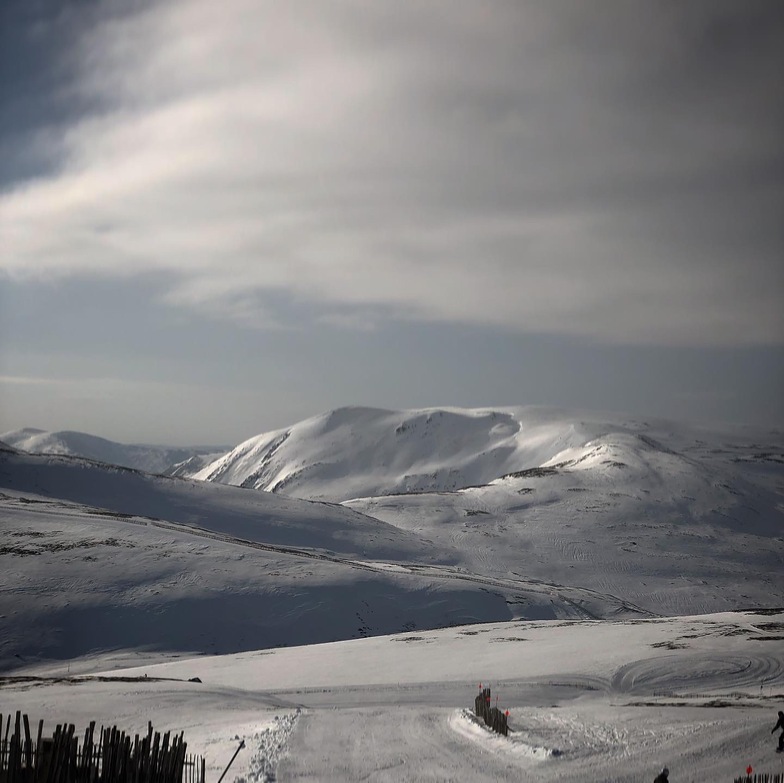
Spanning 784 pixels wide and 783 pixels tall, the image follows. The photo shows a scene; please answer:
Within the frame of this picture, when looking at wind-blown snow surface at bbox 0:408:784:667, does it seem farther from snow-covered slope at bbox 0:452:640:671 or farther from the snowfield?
the snowfield

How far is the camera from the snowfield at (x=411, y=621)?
1811 cm

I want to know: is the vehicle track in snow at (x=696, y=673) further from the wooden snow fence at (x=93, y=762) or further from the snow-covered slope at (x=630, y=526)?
the snow-covered slope at (x=630, y=526)

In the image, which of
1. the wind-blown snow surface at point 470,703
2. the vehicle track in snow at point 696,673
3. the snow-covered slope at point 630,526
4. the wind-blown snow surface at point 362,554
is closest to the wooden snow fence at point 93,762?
the wind-blown snow surface at point 470,703

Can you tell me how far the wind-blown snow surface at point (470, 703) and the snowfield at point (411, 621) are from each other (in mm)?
109

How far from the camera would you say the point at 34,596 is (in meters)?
45.0

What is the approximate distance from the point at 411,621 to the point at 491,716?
3172cm

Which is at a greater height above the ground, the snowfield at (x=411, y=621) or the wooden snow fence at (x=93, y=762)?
the wooden snow fence at (x=93, y=762)

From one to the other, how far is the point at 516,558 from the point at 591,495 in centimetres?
2853

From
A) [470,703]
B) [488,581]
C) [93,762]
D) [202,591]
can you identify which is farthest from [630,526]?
[93,762]

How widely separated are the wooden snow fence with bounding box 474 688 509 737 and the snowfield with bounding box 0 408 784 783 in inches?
19.9

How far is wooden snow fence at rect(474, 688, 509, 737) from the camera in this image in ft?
61.9

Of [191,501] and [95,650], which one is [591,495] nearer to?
[191,501]

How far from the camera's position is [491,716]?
19.4 m

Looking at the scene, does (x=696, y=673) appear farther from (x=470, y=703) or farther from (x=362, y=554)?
(x=362, y=554)
